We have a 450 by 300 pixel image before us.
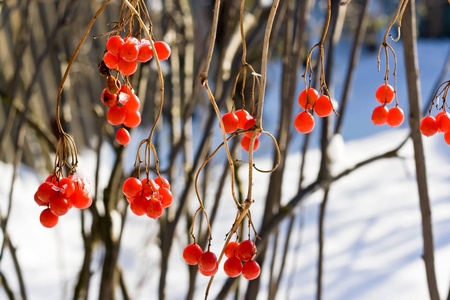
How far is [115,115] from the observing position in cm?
36

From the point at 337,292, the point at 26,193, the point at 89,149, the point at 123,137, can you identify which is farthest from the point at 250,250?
the point at 89,149

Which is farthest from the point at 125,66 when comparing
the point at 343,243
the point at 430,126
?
the point at 343,243

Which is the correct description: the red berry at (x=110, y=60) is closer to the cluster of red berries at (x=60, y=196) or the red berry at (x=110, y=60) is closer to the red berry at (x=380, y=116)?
the cluster of red berries at (x=60, y=196)

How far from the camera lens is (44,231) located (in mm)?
1884

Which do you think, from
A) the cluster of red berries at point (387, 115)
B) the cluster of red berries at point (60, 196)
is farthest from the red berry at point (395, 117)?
the cluster of red berries at point (60, 196)

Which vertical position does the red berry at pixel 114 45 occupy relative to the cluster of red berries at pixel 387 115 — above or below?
below

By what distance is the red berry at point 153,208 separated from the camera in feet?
1.12

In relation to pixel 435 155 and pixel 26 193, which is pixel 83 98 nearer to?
pixel 26 193

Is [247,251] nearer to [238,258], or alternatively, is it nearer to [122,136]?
[238,258]

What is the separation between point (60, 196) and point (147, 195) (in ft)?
0.18

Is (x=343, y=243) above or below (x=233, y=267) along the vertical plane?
above

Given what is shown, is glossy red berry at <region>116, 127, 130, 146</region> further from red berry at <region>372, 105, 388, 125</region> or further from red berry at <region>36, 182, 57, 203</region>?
red berry at <region>372, 105, 388, 125</region>

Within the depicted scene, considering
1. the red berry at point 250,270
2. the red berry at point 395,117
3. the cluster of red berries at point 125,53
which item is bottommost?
the red berry at point 250,270

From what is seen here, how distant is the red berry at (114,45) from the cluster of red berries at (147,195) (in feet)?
0.27
